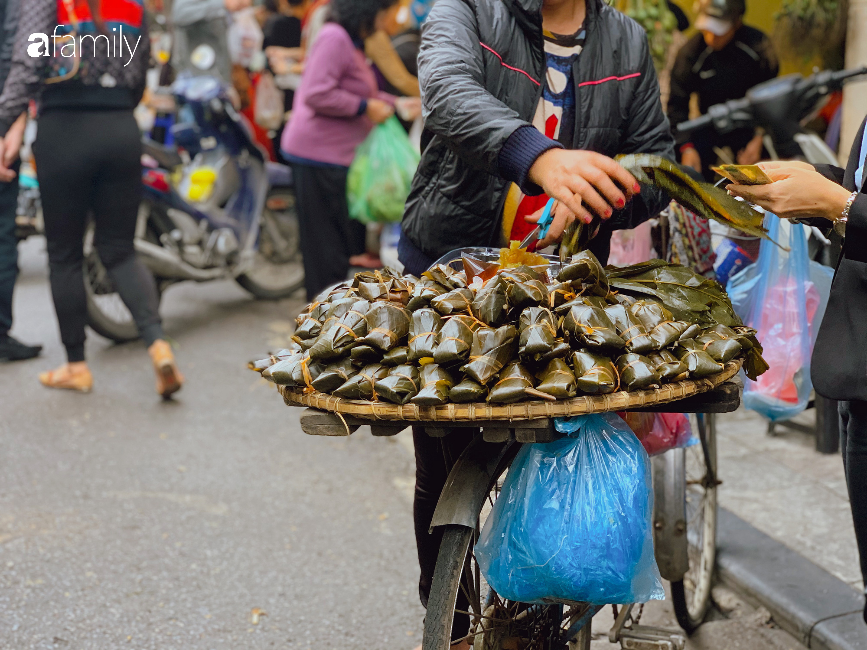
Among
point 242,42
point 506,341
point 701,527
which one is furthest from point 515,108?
point 242,42

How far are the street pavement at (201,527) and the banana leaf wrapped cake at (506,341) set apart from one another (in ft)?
4.56

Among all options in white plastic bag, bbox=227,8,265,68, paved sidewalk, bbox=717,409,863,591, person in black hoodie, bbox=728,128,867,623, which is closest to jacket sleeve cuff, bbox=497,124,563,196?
person in black hoodie, bbox=728,128,867,623

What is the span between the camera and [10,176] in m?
5.46

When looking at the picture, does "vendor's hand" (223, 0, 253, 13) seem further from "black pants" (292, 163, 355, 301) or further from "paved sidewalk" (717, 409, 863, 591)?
"paved sidewalk" (717, 409, 863, 591)

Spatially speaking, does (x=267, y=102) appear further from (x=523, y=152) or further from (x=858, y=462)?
(x=858, y=462)

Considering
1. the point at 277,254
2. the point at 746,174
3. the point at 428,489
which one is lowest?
the point at 277,254

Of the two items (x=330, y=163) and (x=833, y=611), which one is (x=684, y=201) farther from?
(x=330, y=163)

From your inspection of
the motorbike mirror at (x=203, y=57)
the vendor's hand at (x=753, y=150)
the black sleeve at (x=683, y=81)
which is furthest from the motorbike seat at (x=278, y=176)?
the vendor's hand at (x=753, y=150)

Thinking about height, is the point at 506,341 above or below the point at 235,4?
below

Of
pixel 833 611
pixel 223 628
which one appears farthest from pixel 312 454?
pixel 833 611

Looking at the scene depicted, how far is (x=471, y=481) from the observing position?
202cm

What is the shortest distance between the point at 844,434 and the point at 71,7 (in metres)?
4.20

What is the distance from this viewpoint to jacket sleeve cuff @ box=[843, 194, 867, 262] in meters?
2.03

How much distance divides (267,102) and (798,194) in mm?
7071
